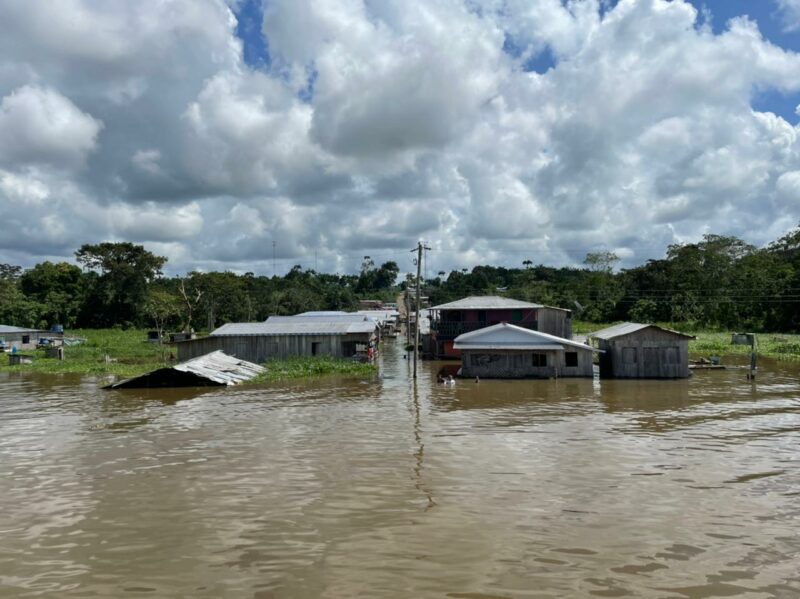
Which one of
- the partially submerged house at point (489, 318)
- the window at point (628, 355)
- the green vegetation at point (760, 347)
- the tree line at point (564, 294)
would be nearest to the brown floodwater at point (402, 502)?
the window at point (628, 355)

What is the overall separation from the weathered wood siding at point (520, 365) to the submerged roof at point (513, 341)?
1.30ft


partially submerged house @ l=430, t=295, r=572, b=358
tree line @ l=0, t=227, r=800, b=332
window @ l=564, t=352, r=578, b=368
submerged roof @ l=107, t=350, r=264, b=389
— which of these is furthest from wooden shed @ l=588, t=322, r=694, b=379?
tree line @ l=0, t=227, r=800, b=332

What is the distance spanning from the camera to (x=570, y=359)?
34625 millimetres

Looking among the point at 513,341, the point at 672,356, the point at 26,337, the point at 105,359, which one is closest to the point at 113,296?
the point at 26,337

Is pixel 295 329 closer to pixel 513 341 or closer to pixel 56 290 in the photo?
pixel 513 341

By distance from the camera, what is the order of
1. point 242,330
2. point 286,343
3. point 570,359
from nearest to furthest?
point 570,359 < point 286,343 < point 242,330

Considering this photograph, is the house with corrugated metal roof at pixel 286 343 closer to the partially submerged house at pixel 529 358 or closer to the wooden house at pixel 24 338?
the partially submerged house at pixel 529 358

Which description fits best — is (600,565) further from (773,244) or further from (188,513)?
(773,244)

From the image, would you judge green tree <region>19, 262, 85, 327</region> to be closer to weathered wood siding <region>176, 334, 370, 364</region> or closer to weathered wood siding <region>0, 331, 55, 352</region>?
weathered wood siding <region>0, 331, 55, 352</region>

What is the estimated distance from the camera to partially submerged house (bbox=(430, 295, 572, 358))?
149ft

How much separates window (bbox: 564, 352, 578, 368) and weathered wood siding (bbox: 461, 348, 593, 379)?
0.11 m

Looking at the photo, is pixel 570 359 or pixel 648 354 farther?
pixel 570 359

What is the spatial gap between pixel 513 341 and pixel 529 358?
1.38 m

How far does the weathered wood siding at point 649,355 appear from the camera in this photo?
3353cm
